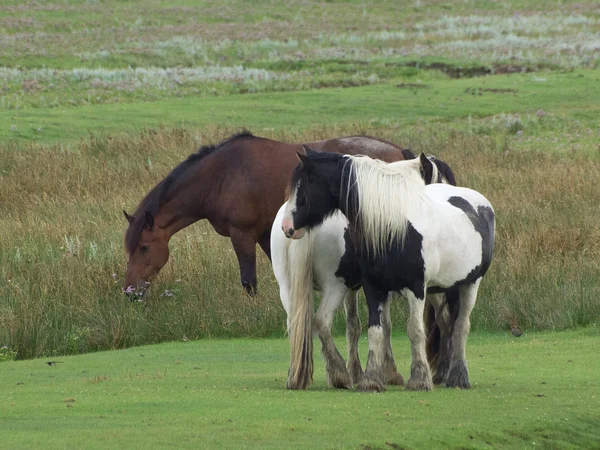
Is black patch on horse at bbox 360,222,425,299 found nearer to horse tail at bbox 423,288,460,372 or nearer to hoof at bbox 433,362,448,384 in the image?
horse tail at bbox 423,288,460,372

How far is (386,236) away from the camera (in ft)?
29.8

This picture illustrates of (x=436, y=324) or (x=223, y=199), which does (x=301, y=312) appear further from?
(x=223, y=199)

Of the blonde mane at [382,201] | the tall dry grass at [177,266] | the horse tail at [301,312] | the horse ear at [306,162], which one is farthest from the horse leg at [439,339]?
the tall dry grass at [177,266]

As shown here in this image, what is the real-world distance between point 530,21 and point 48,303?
49.9m

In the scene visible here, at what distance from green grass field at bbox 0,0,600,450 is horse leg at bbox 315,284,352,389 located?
0.39 meters

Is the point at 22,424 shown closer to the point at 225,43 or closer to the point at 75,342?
the point at 75,342

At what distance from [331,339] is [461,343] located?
3.54ft

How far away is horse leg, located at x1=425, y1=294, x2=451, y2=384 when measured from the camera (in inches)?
400

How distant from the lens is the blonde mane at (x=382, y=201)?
29.8ft

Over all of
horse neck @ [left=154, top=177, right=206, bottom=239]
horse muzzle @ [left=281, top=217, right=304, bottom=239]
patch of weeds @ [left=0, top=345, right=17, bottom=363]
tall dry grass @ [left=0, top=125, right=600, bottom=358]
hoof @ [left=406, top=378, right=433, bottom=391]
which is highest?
horse muzzle @ [left=281, top=217, right=304, bottom=239]

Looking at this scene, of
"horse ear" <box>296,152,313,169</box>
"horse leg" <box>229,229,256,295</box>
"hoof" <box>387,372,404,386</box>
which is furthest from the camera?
"horse leg" <box>229,229,256,295</box>

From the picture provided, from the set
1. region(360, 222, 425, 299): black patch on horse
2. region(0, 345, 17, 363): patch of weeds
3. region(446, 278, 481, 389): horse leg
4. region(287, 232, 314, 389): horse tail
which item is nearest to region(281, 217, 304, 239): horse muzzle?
region(287, 232, 314, 389): horse tail

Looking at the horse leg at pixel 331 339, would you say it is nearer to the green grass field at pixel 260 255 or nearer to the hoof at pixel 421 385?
the green grass field at pixel 260 255

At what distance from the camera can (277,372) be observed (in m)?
11.1
